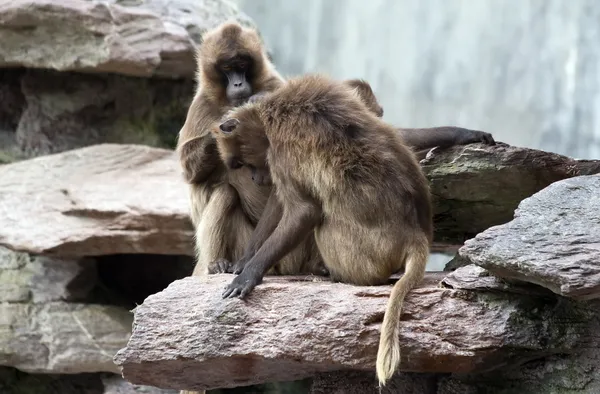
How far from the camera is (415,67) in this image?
967 cm

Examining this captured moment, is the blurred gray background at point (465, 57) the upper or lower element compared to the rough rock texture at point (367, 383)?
upper

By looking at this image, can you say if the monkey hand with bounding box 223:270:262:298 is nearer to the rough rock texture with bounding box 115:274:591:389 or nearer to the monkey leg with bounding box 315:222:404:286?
the rough rock texture with bounding box 115:274:591:389

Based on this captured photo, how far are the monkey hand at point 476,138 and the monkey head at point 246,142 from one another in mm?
1099

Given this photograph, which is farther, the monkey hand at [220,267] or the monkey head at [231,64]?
the monkey head at [231,64]

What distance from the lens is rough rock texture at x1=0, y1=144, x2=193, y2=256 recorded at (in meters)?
6.30

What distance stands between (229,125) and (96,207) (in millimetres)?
2442

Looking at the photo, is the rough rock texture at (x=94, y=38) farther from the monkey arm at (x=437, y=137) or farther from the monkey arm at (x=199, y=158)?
the monkey arm at (x=437, y=137)

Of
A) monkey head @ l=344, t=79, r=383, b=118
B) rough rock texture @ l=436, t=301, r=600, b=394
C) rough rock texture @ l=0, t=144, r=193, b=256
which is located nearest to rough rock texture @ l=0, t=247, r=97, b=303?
rough rock texture @ l=0, t=144, r=193, b=256

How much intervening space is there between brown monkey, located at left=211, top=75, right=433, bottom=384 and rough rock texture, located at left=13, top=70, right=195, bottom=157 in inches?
147

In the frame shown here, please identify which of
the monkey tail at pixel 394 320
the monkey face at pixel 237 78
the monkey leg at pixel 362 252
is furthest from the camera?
the monkey face at pixel 237 78

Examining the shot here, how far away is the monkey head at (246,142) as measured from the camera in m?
4.20

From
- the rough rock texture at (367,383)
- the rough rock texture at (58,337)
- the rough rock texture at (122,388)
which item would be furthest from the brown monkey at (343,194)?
the rough rock texture at (122,388)

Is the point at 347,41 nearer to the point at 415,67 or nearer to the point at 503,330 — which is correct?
the point at 415,67

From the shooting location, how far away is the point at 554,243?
3.17 metres
